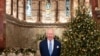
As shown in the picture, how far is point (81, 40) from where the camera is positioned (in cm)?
1270

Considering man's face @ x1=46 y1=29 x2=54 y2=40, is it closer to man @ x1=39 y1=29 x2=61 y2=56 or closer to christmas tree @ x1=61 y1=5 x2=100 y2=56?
man @ x1=39 y1=29 x2=61 y2=56

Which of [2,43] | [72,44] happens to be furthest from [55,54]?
[2,43]

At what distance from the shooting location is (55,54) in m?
6.52

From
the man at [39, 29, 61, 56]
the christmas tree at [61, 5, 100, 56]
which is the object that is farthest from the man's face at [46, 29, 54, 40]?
the christmas tree at [61, 5, 100, 56]

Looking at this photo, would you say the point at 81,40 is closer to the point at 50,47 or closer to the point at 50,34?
the point at 50,47

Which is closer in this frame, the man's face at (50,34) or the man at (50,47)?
the man's face at (50,34)

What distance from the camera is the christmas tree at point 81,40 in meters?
12.6

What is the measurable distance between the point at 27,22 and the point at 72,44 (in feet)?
51.8

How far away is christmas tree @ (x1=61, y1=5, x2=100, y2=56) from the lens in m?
12.6

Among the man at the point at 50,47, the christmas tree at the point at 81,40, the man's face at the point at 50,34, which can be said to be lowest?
the christmas tree at the point at 81,40

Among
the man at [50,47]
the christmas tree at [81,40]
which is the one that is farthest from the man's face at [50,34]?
the christmas tree at [81,40]

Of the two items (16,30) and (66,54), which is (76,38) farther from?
(16,30)

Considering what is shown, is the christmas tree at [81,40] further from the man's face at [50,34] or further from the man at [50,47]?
the man's face at [50,34]

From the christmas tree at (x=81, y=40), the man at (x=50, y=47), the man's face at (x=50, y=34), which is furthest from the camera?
the christmas tree at (x=81, y=40)
